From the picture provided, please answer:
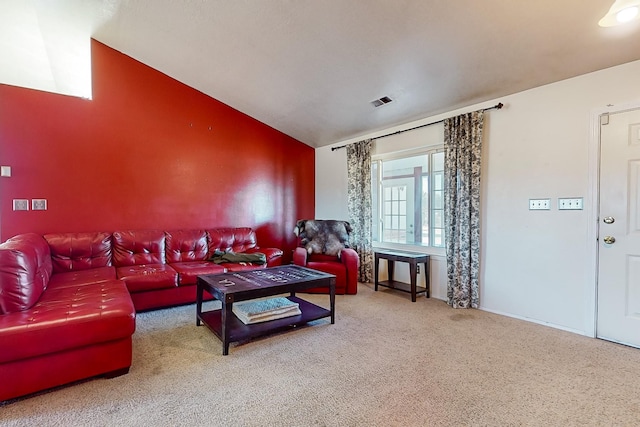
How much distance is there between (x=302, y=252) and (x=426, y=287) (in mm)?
1765

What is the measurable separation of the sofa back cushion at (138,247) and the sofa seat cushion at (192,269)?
31 cm

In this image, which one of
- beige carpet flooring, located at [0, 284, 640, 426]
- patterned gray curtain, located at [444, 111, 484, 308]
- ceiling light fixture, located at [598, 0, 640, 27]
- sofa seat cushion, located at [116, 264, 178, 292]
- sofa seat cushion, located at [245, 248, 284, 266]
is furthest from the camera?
sofa seat cushion, located at [245, 248, 284, 266]

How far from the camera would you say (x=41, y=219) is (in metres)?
3.70

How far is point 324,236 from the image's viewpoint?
486 centimetres

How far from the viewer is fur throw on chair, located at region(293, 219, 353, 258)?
15.6 feet

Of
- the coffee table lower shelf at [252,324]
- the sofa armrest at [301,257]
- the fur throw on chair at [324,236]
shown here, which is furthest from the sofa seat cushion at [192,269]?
the fur throw on chair at [324,236]

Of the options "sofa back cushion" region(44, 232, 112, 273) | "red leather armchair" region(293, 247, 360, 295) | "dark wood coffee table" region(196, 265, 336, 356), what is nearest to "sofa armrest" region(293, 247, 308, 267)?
"red leather armchair" region(293, 247, 360, 295)

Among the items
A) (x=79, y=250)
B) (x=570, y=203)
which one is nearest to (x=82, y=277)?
(x=79, y=250)

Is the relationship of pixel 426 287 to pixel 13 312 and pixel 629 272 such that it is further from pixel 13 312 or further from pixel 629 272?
pixel 13 312

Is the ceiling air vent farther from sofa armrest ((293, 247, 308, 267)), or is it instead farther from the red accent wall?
sofa armrest ((293, 247, 308, 267))

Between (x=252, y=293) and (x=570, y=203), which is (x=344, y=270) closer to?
(x=252, y=293)

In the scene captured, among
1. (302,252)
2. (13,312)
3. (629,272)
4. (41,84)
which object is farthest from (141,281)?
(629,272)

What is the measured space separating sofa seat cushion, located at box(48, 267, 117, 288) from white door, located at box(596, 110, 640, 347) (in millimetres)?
4593

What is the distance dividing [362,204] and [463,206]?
5.52 feet
